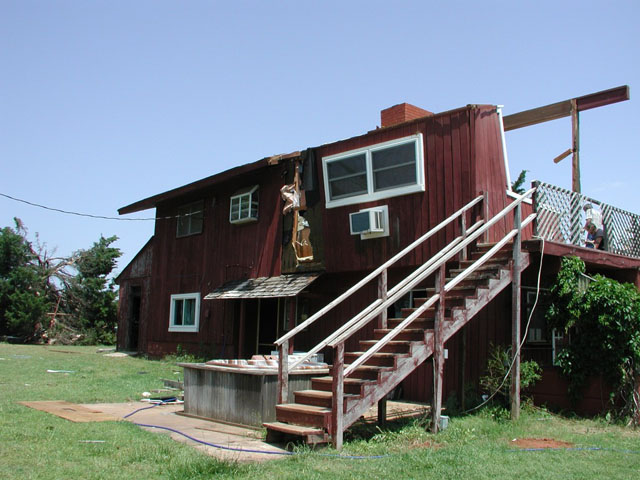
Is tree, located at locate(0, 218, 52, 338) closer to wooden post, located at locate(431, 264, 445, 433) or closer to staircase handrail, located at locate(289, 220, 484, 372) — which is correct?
staircase handrail, located at locate(289, 220, 484, 372)

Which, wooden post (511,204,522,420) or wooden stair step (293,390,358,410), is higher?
wooden post (511,204,522,420)

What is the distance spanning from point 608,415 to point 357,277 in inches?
222

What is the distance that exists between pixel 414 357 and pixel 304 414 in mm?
1678

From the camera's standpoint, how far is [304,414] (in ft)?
24.3

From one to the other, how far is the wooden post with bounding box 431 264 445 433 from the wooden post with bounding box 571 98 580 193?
5214mm

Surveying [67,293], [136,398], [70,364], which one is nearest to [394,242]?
[136,398]

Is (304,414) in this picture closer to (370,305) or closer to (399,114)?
(370,305)

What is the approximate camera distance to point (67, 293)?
3050cm

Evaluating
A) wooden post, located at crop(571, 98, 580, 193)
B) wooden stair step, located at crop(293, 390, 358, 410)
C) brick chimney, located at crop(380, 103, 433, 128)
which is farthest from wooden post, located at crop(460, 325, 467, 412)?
brick chimney, located at crop(380, 103, 433, 128)

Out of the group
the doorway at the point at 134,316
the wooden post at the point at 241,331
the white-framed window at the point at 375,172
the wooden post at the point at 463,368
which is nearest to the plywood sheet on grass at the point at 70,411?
the wooden post at the point at 463,368

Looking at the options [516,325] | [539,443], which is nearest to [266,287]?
[516,325]

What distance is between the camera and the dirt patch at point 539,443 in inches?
292

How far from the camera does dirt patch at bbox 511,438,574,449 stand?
742cm

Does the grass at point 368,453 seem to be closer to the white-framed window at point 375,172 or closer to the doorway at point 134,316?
the white-framed window at point 375,172
